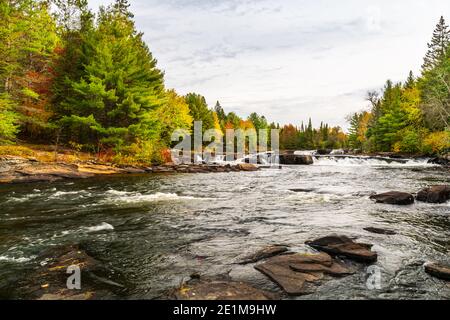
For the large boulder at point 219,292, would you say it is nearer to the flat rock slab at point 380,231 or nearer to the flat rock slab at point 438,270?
the flat rock slab at point 438,270

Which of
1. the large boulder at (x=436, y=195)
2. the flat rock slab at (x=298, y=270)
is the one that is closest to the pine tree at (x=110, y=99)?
the large boulder at (x=436, y=195)

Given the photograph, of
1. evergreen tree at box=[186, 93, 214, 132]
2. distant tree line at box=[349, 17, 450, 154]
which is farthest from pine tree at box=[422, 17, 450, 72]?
evergreen tree at box=[186, 93, 214, 132]

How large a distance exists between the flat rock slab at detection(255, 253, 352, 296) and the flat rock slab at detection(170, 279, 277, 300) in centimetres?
48

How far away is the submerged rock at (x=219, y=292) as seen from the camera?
185 inches

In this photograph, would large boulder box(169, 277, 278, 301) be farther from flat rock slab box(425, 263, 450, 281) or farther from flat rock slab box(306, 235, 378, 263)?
flat rock slab box(425, 263, 450, 281)

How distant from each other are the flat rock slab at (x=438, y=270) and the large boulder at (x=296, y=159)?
4488 centimetres

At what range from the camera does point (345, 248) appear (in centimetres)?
677

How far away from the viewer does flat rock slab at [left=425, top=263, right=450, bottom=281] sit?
5645 mm

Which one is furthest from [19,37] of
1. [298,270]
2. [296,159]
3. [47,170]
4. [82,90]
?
[296,159]

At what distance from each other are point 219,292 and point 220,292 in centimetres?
2
